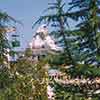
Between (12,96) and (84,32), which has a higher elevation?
(84,32)

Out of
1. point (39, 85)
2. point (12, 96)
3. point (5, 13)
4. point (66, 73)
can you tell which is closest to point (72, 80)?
point (66, 73)

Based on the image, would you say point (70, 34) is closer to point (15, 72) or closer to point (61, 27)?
point (61, 27)

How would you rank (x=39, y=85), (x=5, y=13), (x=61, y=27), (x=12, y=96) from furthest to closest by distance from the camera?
1. (x=39, y=85)
2. (x=61, y=27)
3. (x=12, y=96)
4. (x=5, y=13)

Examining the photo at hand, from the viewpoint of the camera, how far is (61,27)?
5844 mm

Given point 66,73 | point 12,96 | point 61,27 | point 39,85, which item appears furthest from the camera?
point 39,85

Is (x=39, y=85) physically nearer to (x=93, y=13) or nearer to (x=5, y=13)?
(x=93, y=13)

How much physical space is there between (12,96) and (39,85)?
1.68 m

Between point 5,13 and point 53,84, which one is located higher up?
point 5,13

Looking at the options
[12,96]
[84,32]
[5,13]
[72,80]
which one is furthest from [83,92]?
[5,13]

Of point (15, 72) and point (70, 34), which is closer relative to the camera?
point (15, 72)

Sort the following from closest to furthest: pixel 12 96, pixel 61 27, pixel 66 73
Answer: pixel 12 96 < pixel 61 27 < pixel 66 73

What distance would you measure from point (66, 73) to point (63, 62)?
0.35 metres

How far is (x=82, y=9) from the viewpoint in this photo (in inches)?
236

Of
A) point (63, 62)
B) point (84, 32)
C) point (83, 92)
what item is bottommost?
point (83, 92)
